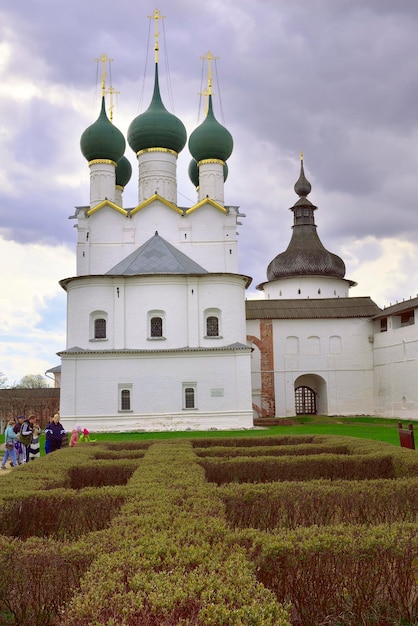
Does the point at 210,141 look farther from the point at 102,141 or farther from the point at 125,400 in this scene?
the point at 125,400

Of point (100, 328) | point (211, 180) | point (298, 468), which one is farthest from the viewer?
point (211, 180)

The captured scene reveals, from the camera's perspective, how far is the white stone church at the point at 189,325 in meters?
25.1

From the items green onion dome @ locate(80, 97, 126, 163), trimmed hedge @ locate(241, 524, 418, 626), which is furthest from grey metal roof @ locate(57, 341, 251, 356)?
trimmed hedge @ locate(241, 524, 418, 626)

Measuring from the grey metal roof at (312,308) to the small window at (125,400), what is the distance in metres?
8.82

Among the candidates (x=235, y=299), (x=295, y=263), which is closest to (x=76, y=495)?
(x=235, y=299)

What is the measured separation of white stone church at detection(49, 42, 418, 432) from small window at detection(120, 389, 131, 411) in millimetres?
55

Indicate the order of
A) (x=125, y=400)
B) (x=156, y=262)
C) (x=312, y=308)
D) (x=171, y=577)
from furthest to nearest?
(x=312, y=308)
(x=156, y=262)
(x=125, y=400)
(x=171, y=577)

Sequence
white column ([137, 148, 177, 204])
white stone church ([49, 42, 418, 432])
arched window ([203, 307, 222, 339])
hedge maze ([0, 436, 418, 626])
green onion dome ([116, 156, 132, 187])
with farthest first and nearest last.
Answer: green onion dome ([116, 156, 132, 187]), white column ([137, 148, 177, 204]), arched window ([203, 307, 222, 339]), white stone church ([49, 42, 418, 432]), hedge maze ([0, 436, 418, 626])

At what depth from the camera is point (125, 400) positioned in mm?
25219

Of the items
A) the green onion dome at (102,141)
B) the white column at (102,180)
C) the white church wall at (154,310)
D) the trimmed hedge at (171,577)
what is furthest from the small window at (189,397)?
the trimmed hedge at (171,577)

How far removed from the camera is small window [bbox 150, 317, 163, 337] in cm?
2606

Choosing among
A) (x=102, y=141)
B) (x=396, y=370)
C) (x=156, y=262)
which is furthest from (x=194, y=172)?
(x=396, y=370)

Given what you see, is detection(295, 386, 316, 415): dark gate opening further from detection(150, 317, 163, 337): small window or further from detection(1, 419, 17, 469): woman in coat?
detection(1, 419, 17, 469): woman in coat

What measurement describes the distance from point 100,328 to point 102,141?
940 centimetres
